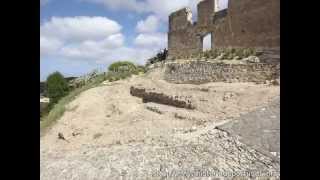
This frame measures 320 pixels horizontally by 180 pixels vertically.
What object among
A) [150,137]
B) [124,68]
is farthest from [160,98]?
[124,68]

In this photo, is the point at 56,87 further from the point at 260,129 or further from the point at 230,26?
the point at 260,129

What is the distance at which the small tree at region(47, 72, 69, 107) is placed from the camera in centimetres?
2121

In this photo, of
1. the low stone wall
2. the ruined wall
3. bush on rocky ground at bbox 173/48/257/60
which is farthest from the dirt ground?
the ruined wall

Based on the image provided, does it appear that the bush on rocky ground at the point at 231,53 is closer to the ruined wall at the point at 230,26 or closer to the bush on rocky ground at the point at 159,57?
the ruined wall at the point at 230,26

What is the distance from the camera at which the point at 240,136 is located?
806 centimetres

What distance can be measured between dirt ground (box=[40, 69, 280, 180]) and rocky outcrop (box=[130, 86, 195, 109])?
0.72ft

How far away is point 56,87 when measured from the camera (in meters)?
21.5

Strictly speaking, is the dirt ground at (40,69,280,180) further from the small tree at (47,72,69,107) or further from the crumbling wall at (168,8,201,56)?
the crumbling wall at (168,8,201,56)

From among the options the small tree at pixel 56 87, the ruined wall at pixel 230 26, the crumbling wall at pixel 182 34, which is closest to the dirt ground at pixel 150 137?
the small tree at pixel 56 87

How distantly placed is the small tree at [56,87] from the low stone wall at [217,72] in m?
5.80

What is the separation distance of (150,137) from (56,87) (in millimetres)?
12778

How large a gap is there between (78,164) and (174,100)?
568cm
